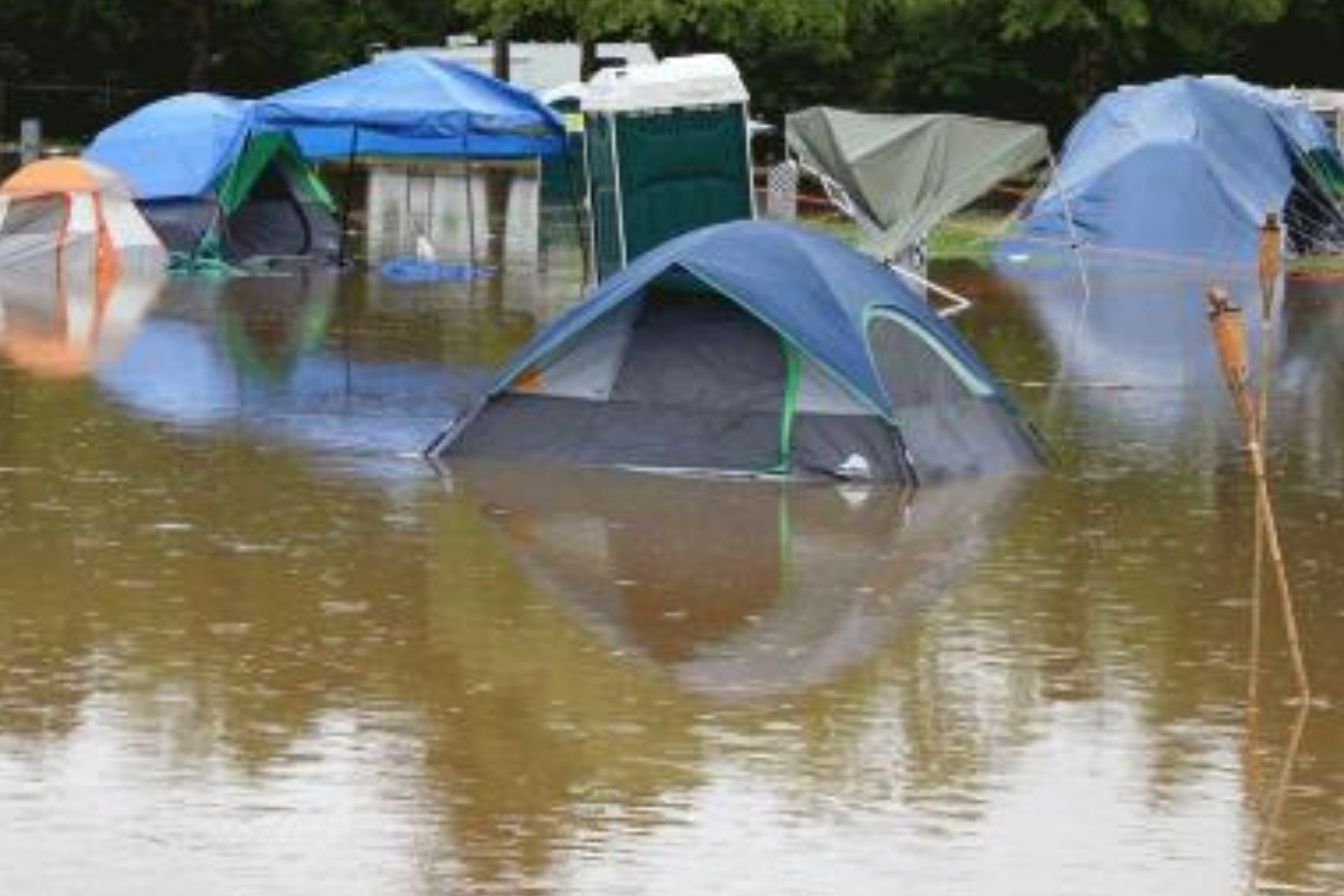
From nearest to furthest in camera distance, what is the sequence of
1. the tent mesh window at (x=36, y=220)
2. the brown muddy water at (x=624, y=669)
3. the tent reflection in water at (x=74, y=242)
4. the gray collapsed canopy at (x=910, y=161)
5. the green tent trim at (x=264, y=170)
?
the brown muddy water at (x=624, y=669), the tent reflection in water at (x=74, y=242), the gray collapsed canopy at (x=910, y=161), the tent mesh window at (x=36, y=220), the green tent trim at (x=264, y=170)

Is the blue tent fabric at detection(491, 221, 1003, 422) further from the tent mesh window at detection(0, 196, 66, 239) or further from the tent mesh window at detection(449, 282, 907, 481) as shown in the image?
the tent mesh window at detection(0, 196, 66, 239)

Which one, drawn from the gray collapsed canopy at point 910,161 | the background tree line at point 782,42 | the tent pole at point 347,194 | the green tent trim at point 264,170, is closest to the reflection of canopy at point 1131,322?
the gray collapsed canopy at point 910,161

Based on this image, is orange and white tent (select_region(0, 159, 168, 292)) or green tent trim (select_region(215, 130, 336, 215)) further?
green tent trim (select_region(215, 130, 336, 215))

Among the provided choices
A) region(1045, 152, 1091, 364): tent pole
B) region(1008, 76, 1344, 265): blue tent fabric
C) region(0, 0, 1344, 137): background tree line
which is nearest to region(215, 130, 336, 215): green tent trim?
region(1045, 152, 1091, 364): tent pole

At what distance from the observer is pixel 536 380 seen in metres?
18.4

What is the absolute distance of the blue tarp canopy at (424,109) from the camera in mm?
32719

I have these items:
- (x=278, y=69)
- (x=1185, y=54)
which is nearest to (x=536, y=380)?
(x=1185, y=54)

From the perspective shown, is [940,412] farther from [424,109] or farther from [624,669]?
[424,109]

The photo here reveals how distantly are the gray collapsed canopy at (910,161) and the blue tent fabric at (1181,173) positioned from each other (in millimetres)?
6026

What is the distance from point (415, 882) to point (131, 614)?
15.1 ft

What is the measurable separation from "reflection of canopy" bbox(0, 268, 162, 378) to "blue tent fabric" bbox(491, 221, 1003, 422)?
6.37 meters

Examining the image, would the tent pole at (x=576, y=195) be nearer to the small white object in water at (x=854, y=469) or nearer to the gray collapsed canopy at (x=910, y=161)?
the gray collapsed canopy at (x=910, y=161)

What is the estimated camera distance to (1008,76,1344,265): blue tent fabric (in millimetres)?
40250

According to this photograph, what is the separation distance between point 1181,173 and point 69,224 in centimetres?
1526
